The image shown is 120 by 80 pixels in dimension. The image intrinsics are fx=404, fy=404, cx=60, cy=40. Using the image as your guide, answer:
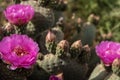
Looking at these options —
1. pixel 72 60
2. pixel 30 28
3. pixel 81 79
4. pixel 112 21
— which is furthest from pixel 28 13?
pixel 112 21

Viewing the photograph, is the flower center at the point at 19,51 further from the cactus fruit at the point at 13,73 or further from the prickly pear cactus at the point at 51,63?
the prickly pear cactus at the point at 51,63

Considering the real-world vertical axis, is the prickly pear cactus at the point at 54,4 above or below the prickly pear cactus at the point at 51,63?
above

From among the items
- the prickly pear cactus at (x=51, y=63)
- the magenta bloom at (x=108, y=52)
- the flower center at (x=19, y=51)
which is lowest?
the prickly pear cactus at (x=51, y=63)

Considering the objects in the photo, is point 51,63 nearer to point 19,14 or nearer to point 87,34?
point 19,14

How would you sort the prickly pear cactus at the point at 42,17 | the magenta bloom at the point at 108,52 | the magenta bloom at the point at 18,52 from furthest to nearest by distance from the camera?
the prickly pear cactus at the point at 42,17 < the magenta bloom at the point at 108,52 < the magenta bloom at the point at 18,52

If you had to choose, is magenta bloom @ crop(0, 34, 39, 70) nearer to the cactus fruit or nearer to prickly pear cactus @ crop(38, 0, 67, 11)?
the cactus fruit

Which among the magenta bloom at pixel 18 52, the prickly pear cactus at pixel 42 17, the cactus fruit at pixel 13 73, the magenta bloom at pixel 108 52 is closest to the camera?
the magenta bloom at pixel 18 52

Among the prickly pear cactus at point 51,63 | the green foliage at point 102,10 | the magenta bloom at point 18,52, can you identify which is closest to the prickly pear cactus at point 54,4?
the prickly pear cactus at point 51,63

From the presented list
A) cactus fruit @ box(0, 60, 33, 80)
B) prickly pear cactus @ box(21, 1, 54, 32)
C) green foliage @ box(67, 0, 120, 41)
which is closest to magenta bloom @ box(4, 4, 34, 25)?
prickly pear cactus @ box(21, 1, 54, 32)

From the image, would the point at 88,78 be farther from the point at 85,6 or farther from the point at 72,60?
the point at 85,6
